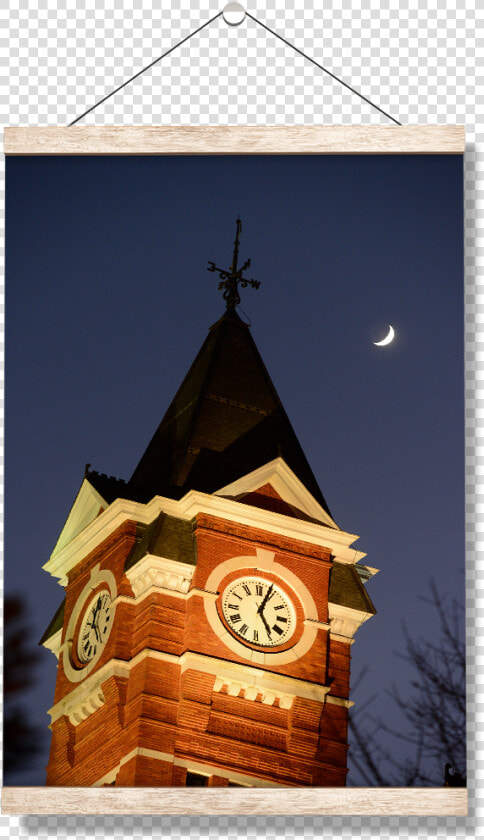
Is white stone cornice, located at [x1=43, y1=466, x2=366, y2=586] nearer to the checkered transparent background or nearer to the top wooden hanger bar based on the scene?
the top wooden hanger bar

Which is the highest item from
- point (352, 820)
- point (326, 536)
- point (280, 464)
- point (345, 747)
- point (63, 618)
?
point (280, 464)

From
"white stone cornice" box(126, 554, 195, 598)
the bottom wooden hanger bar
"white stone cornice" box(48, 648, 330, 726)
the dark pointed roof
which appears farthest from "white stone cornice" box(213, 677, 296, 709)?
the bottom wooden hanger bar

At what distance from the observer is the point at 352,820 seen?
8.66m

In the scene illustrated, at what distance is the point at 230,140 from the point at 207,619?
3.81 meters

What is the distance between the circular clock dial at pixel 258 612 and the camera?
39.2 feet

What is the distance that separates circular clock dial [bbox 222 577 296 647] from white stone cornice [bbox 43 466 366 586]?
1.27 feet

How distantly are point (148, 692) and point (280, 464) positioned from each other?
195 cm

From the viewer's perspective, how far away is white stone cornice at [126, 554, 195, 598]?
12.0m

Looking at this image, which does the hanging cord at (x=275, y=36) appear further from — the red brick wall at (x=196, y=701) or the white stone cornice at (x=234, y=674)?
the white stone cornice at (x=234, y=674)

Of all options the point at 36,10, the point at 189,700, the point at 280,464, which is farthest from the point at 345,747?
the point at 36,10

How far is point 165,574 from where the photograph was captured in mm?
12125

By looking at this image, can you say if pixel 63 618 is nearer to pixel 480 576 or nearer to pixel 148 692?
pixel 148 692

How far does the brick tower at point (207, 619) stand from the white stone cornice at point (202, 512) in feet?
0.04

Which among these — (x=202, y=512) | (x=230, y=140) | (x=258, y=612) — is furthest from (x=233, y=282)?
(x=258, y=612)
